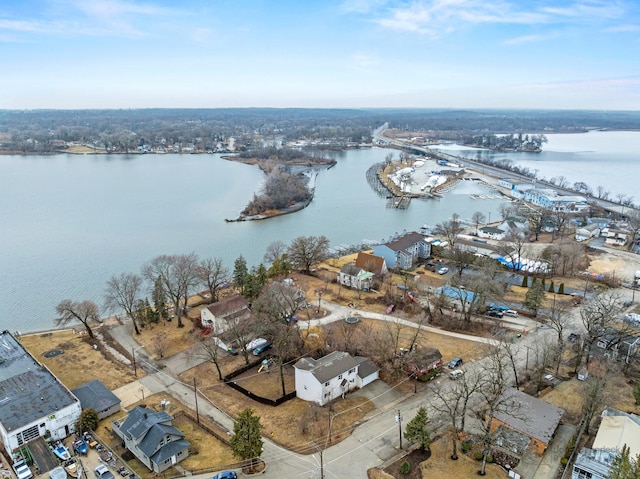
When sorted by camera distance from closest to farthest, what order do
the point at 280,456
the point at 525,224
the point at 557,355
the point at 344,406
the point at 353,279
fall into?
the point at 280,456, the point at 344,406, the point at 557,355, the point at 353,279, the point at 525,224

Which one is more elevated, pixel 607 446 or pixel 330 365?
pixel 330 365

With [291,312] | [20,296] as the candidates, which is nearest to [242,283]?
[291,312]

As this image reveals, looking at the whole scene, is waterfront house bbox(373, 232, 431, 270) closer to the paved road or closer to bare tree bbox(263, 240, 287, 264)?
bare tree bbox(263, 240, 287, 264)

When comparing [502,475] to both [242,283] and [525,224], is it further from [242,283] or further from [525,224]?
[525,224]

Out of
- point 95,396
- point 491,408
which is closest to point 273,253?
point 95,396

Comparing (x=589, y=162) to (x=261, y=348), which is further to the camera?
(x=589, y=162)

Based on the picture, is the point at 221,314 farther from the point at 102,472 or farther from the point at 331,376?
the point at 102,472
